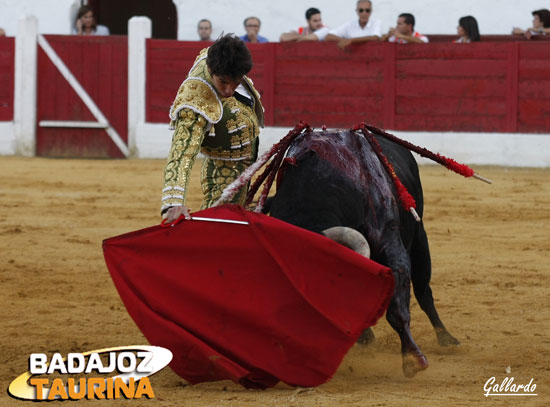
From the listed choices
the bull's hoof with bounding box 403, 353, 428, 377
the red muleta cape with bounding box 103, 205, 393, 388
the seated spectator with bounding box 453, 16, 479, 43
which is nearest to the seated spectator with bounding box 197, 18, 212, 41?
the seated spectator with bounding box 453, 16, 479, 43

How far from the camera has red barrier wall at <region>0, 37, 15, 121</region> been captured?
9.41 m

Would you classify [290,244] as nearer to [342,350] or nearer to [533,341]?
[342,350]

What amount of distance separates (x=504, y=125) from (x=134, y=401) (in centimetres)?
641

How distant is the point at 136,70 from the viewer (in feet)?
30.4

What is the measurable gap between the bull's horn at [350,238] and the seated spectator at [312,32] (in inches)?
250

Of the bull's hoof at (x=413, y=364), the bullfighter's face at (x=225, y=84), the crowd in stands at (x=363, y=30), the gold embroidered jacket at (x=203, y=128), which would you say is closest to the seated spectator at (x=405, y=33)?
the crowd in stands at (x=363, y=30)

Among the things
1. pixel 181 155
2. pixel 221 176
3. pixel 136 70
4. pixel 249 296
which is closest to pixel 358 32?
pixel 136 70

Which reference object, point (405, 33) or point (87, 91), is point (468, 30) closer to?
point (405, 33)

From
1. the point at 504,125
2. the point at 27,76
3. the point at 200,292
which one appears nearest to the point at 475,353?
the point at 200,292

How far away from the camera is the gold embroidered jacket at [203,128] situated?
9.57 ft

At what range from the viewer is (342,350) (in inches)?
106

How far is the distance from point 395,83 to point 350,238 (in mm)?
6174

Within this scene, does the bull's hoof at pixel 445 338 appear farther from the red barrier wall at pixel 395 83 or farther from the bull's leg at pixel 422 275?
the red barrier wall at pixel 395 83

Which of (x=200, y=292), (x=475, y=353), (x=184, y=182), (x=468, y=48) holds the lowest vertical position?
(x=475, y=353)
